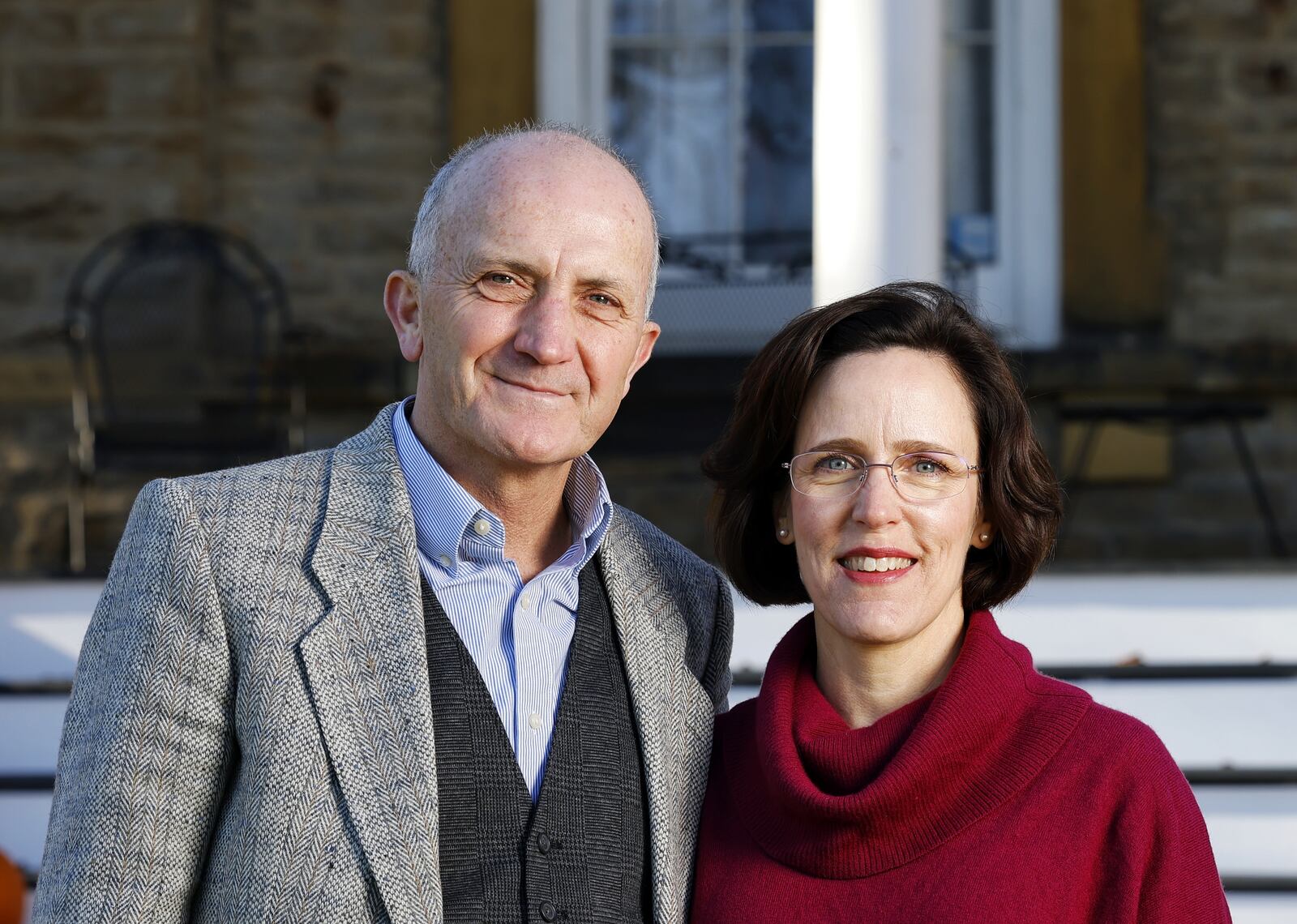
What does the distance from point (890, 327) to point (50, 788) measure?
216 centimetres

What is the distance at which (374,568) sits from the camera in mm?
1937

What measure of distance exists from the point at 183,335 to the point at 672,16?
2.10 m

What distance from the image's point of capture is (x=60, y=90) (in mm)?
5691

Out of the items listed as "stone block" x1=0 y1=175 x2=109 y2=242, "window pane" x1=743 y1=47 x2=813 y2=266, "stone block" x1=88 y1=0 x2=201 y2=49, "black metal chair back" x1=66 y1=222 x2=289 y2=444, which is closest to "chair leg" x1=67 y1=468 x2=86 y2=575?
"black metal chair back" x1=66 y1=222 x2=289 y2=444

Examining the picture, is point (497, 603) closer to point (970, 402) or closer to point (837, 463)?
point (837, 463)

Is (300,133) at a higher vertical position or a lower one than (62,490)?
higher

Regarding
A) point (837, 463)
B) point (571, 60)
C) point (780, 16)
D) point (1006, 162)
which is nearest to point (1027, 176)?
point (1006, 162)

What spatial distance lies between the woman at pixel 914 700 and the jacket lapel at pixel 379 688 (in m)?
0.45

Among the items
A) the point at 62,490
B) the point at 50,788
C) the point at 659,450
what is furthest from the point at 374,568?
the point at 62,490

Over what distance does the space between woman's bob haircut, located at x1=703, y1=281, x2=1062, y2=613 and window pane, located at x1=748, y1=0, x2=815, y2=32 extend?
384 centimetres

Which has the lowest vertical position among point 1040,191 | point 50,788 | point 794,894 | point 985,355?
point 50,788

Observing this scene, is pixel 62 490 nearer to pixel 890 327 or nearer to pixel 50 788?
pixel 50 788

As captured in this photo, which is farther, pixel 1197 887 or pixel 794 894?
pixel 794 894

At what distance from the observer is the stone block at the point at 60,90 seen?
5.68 metres
